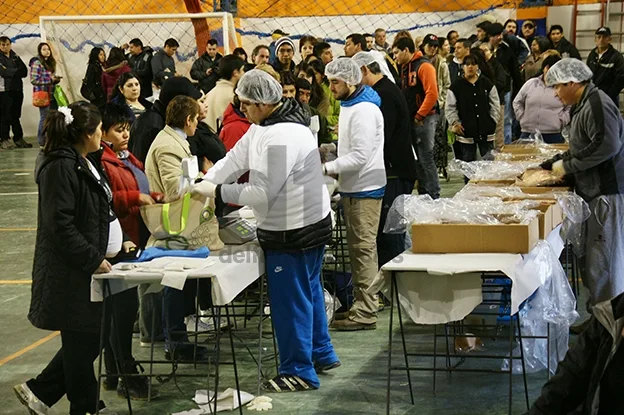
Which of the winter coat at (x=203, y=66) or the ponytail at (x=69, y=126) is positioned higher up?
the winter coat at (x=203, y=66)

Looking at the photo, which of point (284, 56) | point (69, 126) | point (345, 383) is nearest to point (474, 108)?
point (284, 56)

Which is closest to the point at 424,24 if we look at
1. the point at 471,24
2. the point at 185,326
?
the point at 471,24

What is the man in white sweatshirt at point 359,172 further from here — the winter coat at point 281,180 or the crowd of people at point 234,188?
the winter coat at point 281,180

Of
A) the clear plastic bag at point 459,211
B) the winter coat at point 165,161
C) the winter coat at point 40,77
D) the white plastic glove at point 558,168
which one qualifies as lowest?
the clear plastic bag at point 459,211

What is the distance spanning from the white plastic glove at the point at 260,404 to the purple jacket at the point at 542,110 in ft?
16.2

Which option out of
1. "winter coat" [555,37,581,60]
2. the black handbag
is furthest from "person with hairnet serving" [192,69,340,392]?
the black handbag

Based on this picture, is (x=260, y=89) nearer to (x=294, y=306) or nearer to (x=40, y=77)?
(x=294, y=306)

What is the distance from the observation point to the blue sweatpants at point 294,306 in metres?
4.96

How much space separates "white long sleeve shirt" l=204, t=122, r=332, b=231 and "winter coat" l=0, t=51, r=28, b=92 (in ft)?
40.8

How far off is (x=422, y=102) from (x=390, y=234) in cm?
309

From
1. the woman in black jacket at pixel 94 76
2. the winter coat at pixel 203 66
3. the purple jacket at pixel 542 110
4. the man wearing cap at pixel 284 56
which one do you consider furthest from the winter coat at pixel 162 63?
the purple jacket at pixel 542 110

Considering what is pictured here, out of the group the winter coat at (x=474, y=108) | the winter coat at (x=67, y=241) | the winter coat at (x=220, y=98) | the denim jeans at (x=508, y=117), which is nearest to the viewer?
the winter coat at (x=67, y=241)

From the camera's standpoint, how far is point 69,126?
4.37m

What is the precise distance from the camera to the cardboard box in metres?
4.52
